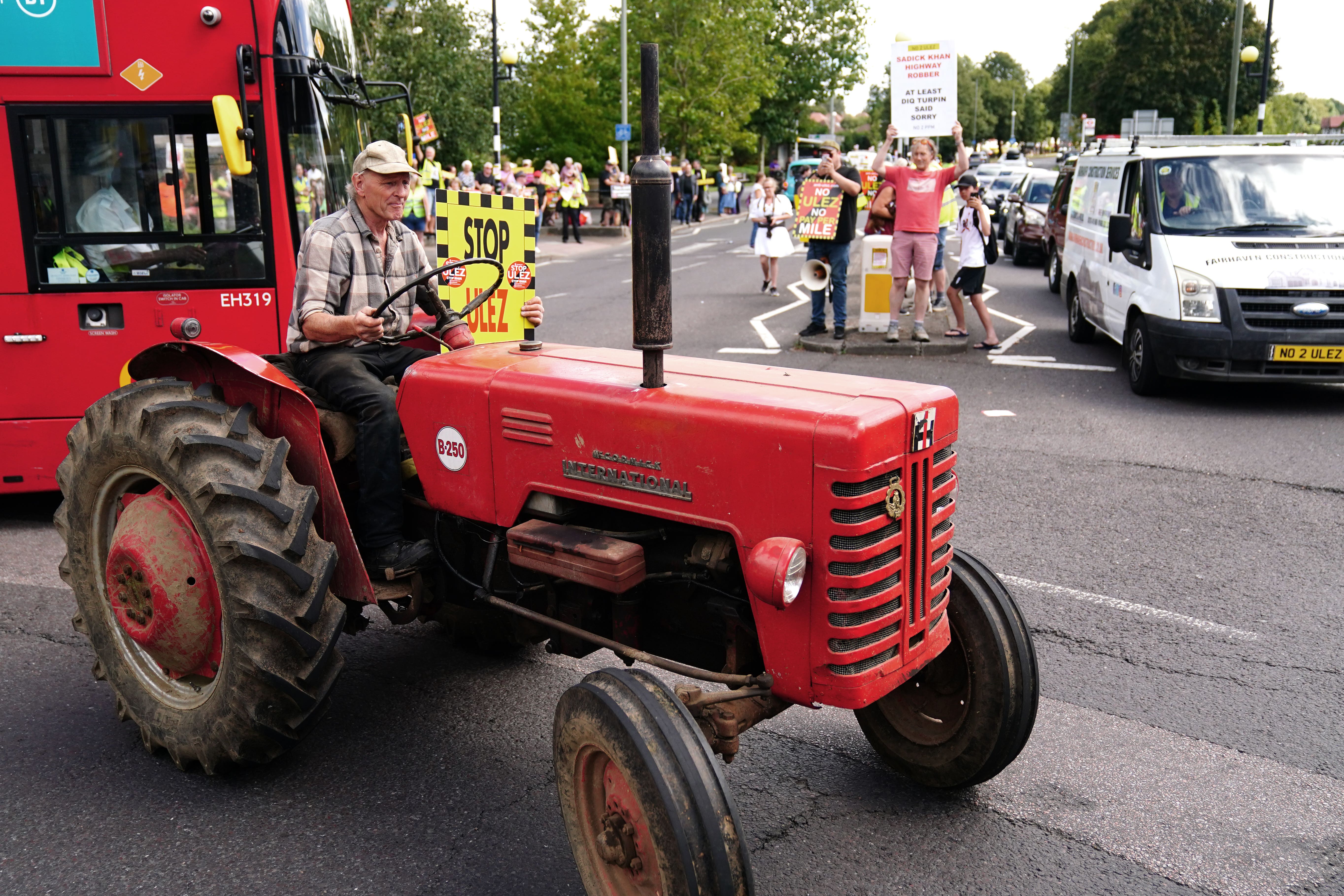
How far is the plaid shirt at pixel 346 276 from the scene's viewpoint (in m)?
4.10

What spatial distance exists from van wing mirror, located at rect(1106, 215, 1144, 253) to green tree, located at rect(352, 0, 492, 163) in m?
22.9

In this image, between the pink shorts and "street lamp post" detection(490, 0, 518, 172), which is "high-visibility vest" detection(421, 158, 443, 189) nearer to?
"street lamp post" detection(490, 0, 518, 172)

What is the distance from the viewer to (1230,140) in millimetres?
11203

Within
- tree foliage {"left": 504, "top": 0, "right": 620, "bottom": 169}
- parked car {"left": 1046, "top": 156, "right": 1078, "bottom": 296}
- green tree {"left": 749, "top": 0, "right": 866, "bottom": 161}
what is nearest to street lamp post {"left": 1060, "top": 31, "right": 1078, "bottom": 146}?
green tree {"left": 749, "top": 0, "right": 866, "bottom": 161}

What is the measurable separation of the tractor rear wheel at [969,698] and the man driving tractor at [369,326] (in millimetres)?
1694

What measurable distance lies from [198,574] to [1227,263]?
27.5 ft

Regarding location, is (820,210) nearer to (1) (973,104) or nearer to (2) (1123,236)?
(2) (1123,236)

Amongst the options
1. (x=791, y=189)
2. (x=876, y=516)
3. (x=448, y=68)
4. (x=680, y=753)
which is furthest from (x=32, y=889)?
(x=448, y=68)

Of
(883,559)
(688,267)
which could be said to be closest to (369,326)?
(883,559)

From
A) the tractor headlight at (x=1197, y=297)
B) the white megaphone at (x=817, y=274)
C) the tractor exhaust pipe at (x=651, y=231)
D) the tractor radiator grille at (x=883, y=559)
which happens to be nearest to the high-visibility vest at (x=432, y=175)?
the white megaphone at (x=817, y=274)

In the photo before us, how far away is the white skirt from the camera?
1709cm

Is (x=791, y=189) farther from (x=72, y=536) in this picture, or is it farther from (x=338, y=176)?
(x=72, y=536)

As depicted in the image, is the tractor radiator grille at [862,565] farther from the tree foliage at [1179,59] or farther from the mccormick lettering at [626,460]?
the tree foliage at [1179,59]

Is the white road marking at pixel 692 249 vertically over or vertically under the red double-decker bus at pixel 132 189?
under
